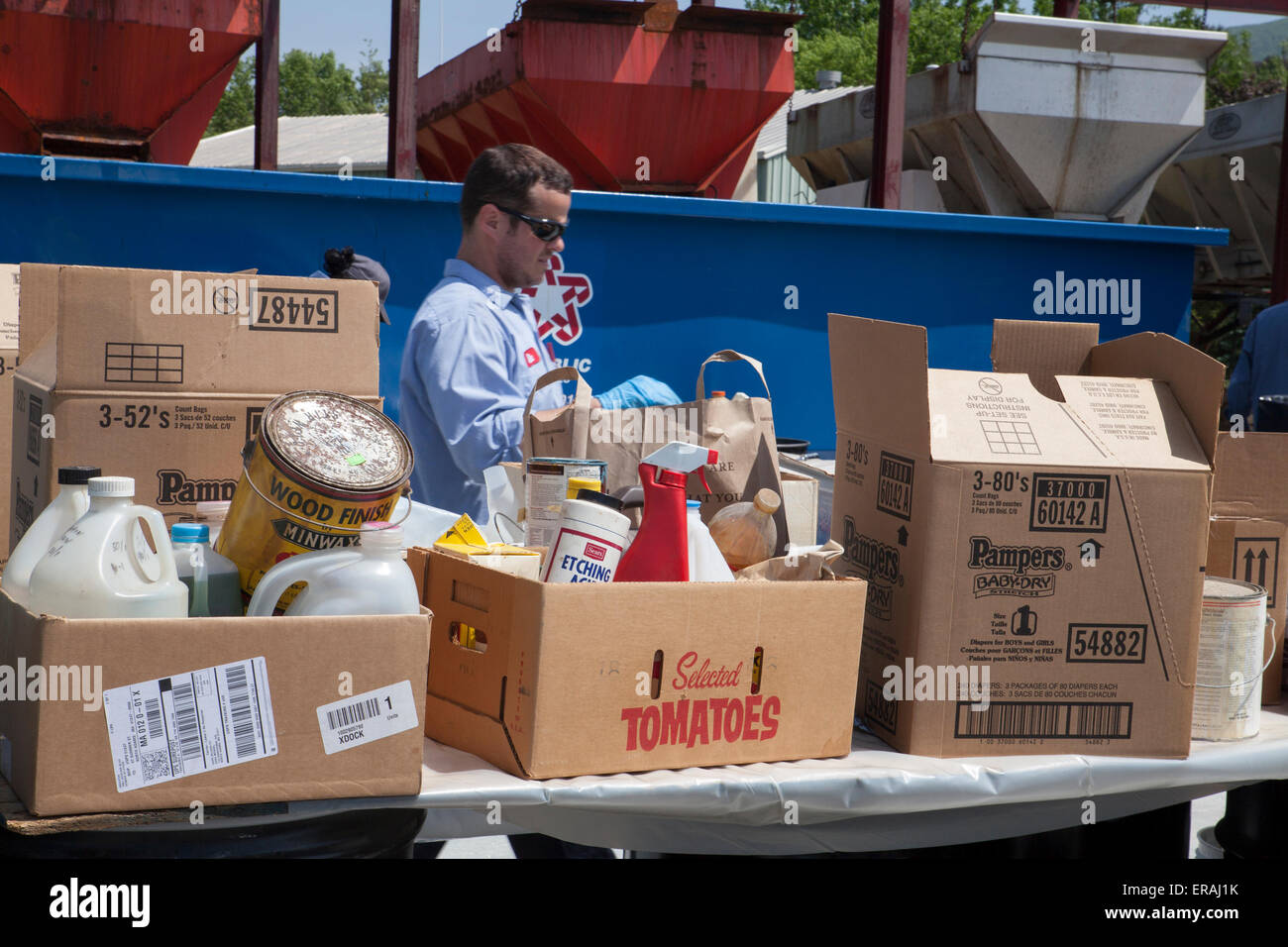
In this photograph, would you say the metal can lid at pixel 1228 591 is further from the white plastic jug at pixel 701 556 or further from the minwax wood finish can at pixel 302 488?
the minwax wood finish can at pixel 302 488

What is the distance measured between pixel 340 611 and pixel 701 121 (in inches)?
178

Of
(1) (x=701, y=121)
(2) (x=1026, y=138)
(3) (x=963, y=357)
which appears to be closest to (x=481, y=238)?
(1) (x=701, y=121)

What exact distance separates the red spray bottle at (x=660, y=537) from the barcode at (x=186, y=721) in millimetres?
602

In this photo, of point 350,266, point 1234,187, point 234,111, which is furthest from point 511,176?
point 234,111

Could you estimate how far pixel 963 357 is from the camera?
5.58 m

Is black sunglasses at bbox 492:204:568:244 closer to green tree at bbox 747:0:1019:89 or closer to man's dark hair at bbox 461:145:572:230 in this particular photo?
man's dark hair at bbox 461:145:572:230

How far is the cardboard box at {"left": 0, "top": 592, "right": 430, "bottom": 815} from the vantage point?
133 cm

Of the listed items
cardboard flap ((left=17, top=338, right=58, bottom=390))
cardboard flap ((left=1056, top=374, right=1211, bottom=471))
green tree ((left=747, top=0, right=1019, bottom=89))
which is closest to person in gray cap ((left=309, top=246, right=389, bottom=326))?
cardboard flap ((left=17, top=338, right=58, bottom=390))

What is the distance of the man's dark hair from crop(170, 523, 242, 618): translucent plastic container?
185 centimetres

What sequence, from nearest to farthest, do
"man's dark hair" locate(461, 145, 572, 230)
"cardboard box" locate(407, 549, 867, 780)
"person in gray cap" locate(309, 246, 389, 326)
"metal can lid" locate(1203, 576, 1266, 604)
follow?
"cardboard box" locate(407, 549, 867, 780)
"metal can lid" locate(1203, 576, 1266, 604)
"man's dark hair" locate(461, 145, 572, 230)
"person in gray cap" locate(309, 246, 389, 326)

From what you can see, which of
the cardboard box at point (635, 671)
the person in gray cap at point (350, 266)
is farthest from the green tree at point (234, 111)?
the cardboard box at point (635, 671)

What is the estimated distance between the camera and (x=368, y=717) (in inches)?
57.5

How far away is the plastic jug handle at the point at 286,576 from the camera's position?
1.46 m
